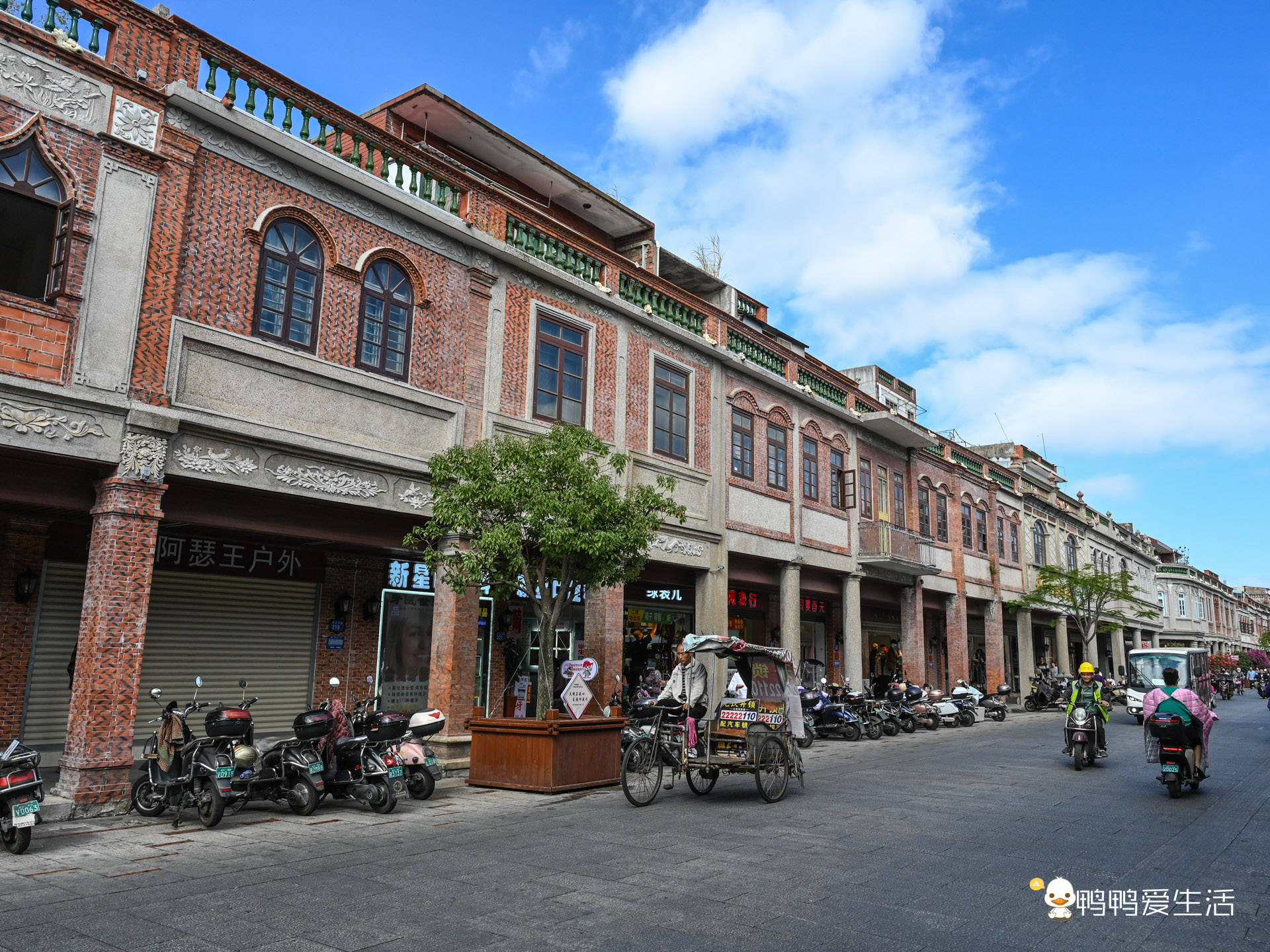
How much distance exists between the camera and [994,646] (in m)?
32.4

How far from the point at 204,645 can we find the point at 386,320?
18.2ft

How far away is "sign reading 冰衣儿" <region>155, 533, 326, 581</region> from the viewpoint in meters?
13.0

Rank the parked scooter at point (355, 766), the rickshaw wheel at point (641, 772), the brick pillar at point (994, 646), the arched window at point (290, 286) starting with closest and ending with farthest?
the parked scooter at point (355, 766) < the rickshaw wheel at point (641, 772) < the arched window at point (290, 286) < the brick pillar at point (994, 646)

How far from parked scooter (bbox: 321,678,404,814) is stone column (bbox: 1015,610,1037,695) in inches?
1169

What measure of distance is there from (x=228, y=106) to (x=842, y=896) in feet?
36.9

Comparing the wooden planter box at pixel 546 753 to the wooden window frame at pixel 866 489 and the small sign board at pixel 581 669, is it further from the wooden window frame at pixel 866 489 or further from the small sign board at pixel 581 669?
the wooden window frame at pixel 866 489

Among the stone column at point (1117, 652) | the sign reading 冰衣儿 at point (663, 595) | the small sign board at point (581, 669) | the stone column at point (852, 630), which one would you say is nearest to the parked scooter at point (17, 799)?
the small sign board at point (581, 669)

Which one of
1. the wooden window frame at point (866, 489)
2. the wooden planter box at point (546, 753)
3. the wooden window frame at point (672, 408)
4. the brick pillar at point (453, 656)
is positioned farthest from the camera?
the wooden window frame at point (866, 489)

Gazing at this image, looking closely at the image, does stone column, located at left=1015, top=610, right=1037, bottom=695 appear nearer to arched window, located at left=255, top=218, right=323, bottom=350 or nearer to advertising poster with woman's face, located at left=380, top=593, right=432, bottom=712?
advertising poster with woman's face, located at left=380, top=593, right=432, bottom=712

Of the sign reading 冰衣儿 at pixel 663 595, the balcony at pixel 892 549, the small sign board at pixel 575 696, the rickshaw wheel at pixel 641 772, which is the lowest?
the rickshaw wheel at pixel 641 772

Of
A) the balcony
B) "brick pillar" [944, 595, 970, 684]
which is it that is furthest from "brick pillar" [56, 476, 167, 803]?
"brick pillar" [944, 595, 970, 684]

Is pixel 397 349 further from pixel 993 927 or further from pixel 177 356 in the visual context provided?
pixel 993 927

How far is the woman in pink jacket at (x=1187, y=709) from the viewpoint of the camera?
432 inches

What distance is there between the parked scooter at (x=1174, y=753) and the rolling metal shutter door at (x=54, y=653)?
44.6ft
